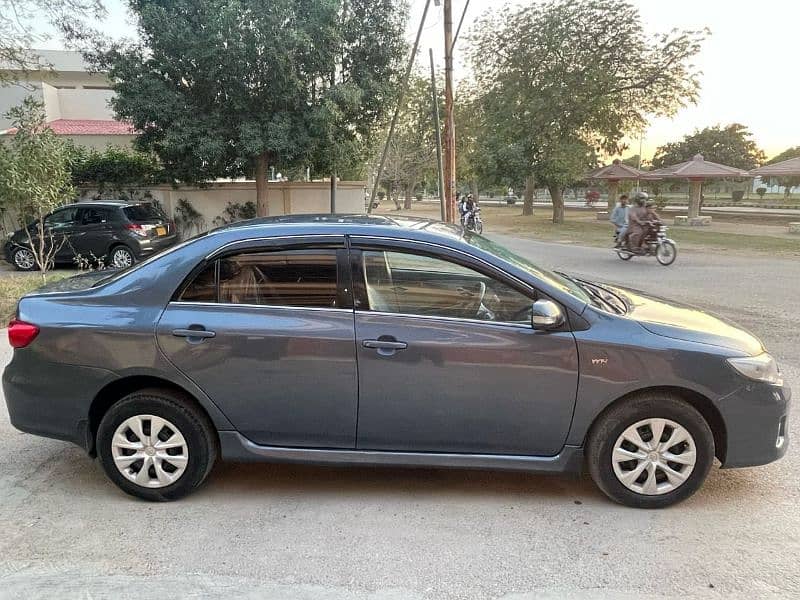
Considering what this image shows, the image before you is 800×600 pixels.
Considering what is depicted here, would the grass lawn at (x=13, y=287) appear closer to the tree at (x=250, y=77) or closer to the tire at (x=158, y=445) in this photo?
the tree at (x=250, y=77)

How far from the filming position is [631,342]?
3088 millimetres

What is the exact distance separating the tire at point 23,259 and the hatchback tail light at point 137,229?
2.62 meters

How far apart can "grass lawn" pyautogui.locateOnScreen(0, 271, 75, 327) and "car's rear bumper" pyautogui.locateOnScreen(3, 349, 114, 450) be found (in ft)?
15.1

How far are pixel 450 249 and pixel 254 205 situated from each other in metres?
15.8

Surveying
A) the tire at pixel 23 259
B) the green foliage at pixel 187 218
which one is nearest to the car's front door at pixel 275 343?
the tire at pixel 23 259

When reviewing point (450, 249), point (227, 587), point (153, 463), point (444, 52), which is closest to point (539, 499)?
point (450, 249)

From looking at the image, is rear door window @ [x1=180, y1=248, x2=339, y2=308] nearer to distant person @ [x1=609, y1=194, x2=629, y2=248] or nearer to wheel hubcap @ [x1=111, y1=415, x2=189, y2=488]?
wheel hubcap @ [x1=111, y1=415, x2=189, y2=488]

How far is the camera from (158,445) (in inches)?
130

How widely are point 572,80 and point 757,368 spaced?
2545 cm

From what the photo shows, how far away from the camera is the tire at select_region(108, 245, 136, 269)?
12.5 meters

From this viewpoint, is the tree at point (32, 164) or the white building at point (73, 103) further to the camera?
the white building at point (73, 103)

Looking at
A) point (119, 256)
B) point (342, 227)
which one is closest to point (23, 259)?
point (119, 256)

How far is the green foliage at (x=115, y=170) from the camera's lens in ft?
55.9

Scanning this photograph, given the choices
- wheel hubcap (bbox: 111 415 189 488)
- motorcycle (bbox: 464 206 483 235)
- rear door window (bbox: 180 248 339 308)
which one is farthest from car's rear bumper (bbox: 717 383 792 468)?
motorcycle (bbox: 464 206 483 235)
